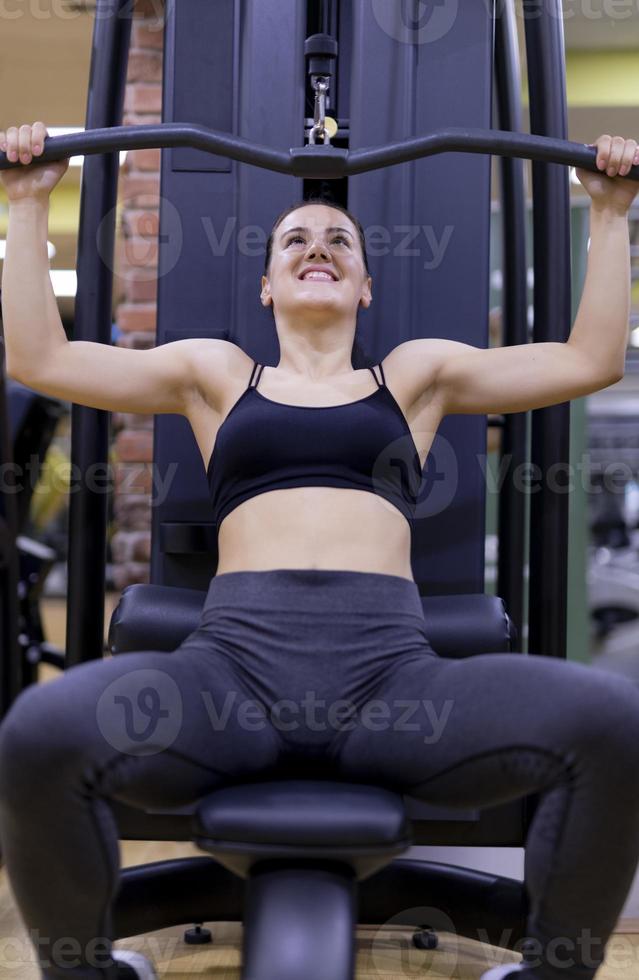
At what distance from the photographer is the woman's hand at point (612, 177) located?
4.87 ft

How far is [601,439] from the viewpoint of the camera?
18.5 ft

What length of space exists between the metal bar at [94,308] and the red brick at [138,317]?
1268mm

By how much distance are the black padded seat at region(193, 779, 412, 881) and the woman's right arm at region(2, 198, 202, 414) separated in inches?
28.0

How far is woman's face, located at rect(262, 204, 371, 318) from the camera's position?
1.69 meters

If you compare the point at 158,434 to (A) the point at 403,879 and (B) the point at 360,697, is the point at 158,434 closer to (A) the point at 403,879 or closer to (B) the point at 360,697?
(B) the point at 360,697

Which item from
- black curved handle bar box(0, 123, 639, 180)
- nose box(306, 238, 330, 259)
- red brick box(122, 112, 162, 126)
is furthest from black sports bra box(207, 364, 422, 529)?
red brick box(122, 112, 162, 126)

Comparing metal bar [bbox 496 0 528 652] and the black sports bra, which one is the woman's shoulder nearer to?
the black sports bra

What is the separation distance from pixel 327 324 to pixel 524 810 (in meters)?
0.88

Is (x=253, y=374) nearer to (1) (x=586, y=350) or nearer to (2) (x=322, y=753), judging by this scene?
(1) (x=586, y=350)

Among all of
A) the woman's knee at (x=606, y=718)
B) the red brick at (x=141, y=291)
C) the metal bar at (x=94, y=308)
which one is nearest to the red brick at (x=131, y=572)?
the red brick at (x=141, y=291)

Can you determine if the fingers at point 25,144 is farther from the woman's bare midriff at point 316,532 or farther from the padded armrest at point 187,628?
the padded armrest at point 187,628

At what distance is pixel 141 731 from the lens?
1.21m

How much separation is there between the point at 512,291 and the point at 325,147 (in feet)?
2.55

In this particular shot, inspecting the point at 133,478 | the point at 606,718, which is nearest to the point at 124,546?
the point at 133,478
